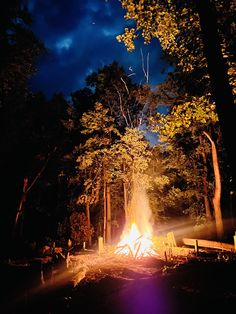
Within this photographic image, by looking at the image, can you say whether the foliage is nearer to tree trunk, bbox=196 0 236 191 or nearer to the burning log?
the burning log

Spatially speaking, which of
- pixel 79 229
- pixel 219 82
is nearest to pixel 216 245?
pixel 219 82

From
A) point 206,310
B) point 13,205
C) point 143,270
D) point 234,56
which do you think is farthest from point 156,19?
point 13,205

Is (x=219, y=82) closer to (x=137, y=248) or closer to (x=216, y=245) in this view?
(x=216, y=245)

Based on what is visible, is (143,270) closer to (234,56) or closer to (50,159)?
(234,56)

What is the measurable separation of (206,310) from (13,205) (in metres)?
24.7

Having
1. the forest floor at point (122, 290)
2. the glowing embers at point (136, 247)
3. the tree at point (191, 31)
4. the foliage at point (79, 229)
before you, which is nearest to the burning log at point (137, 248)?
the glowing embers at point (136, 247)

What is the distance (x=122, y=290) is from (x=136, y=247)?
804 cm

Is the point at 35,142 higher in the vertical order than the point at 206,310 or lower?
higher

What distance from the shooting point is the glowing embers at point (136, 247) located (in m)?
17.4

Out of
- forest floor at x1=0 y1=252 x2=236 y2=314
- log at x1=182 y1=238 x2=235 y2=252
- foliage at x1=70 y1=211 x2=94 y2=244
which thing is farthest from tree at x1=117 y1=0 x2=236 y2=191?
foliage at x1=70 y1=211 x2=94 y2=244

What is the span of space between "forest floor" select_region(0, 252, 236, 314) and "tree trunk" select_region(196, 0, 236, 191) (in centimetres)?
459

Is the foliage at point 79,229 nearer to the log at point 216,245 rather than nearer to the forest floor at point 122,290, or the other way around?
the log at point 216,245

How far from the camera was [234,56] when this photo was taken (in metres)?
7.67

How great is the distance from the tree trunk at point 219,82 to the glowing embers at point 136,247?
44.1ft
